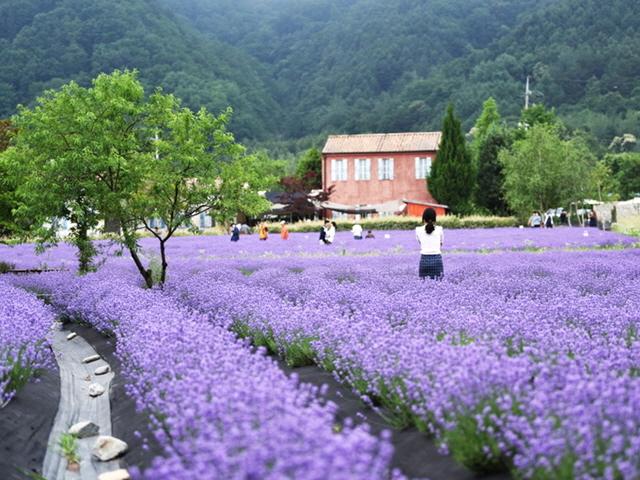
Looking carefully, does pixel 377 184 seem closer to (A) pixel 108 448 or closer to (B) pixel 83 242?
(B) pixel 83 242

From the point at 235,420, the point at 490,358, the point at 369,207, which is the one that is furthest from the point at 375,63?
the point at 235,420

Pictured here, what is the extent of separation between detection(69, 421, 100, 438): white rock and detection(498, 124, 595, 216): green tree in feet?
124

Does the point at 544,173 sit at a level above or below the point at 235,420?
above

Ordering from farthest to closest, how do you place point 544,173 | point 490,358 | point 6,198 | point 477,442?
point 544,173, point 6,198, point 490,358, point 477,442

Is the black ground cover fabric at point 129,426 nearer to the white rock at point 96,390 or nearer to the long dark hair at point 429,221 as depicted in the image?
the white rock at point 96,390

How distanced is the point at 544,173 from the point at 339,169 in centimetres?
1747

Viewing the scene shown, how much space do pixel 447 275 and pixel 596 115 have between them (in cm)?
7956

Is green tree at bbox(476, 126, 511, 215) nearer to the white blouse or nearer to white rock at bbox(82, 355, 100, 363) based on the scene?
the white blouse

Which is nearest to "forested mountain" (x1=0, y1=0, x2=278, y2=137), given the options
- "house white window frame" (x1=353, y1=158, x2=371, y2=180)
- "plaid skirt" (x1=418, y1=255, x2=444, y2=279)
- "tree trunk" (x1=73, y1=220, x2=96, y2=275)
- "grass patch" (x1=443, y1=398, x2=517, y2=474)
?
"house white window frame" (x1=353, y1=158, x2=371, y2=180)

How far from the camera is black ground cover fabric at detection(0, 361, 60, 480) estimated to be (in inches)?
200

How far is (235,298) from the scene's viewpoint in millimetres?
9031

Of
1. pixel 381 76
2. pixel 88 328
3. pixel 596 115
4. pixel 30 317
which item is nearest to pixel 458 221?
pixel 88 328

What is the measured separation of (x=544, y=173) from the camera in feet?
138

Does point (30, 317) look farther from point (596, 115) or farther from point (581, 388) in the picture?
point (596, 115)
